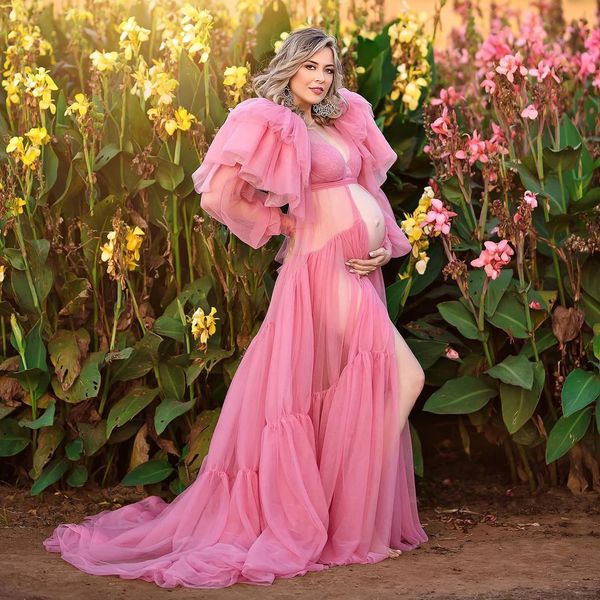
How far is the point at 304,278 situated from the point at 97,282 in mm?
981

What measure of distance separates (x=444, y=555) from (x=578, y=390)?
795 mm

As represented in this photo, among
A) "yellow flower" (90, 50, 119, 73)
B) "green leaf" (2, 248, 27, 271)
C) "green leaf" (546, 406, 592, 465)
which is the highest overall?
"yellow flower" (90, 50, 119, 73)

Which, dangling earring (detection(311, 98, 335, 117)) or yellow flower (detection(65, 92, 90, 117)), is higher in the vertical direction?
yellow flower (detection(65, 92, 90, 117))

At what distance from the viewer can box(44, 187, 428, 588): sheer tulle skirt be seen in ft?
12.6

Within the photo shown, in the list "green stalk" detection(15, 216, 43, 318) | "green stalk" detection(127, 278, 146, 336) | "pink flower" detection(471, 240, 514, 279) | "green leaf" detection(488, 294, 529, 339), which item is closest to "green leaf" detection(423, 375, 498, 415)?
"green leaf" detection(488, 294, 529, 339)

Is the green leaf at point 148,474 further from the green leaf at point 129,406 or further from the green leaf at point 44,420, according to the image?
the green leaf at point 44,420

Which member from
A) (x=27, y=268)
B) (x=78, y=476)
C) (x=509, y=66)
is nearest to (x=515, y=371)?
(x=509, y=66)

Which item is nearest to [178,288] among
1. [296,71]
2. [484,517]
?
[296,71]

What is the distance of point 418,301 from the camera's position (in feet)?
16.0

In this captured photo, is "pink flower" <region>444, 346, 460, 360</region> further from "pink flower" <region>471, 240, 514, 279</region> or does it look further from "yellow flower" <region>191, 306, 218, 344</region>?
"yellow flower" <region>191, 306, 218, 344</region>

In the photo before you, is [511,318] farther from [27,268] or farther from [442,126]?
[27,268]

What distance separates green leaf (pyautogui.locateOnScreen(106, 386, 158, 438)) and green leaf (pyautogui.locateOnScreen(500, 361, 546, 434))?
1.31 metres

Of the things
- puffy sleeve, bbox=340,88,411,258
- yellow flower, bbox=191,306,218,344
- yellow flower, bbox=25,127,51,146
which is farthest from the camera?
yellow flower, bbox=25,127,51,146

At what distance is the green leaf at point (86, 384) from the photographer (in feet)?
14.6
